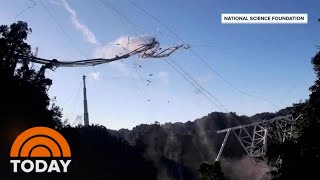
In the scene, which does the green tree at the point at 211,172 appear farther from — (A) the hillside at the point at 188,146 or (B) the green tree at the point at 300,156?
(A) the hillside at the point at 188,146

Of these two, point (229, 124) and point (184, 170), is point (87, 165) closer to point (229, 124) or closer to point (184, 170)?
point (184, 170)

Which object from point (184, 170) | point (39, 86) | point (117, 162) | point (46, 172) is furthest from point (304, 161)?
point (184, 170)

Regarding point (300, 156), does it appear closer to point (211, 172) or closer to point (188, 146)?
point (211, 172)

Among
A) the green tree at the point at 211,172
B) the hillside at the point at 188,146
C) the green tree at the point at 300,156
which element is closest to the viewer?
the green tree at the point at 300,156

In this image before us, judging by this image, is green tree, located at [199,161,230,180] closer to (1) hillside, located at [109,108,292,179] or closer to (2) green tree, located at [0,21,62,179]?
(2) green tree, located at [0,21,62,179]

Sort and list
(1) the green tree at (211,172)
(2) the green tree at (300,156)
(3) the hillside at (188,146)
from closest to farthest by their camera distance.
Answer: (2) the green tree at (300,156)
(1) the green tree at (211,172)
(3) the hillside at (188,146)

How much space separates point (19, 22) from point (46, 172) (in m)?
18.9

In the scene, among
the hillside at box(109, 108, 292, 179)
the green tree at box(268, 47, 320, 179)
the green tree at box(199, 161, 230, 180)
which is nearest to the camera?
the green tree at box(268, 47, 320, 179)

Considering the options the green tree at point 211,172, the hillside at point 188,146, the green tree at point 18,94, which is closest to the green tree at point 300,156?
the green tree at point 211,172

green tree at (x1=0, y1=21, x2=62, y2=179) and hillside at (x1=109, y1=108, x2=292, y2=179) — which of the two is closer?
green tree at (x1=0, y1=21, x2=62, y2=179)

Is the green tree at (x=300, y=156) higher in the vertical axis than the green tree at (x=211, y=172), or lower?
higher

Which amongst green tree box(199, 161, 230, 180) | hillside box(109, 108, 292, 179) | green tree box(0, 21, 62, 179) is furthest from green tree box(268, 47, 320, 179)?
hillside box(109, 108, 292, 179)

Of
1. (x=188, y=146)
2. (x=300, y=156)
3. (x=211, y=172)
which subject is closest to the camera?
(x=300, y=156)

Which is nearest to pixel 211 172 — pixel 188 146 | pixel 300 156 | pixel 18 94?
pixel 300 156
